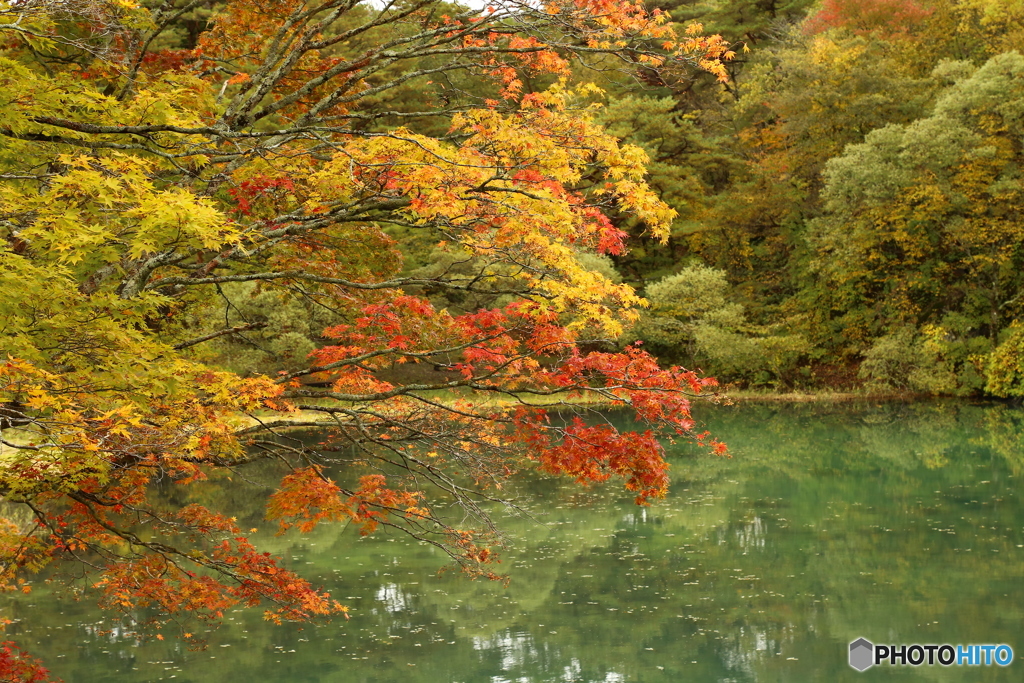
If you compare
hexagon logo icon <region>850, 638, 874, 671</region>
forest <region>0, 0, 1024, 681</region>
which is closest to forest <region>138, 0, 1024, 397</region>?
forest <region>0, 0, 1024, 681</region>

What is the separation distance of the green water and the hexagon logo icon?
89mm

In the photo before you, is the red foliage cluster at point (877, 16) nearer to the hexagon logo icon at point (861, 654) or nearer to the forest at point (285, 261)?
the forest at point (285, 261)

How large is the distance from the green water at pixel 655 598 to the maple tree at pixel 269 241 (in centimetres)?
169

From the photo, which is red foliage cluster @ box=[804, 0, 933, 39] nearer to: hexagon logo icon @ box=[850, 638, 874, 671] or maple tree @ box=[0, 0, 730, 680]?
hexagon logo icon @ box=[850, 638, 874, 671]

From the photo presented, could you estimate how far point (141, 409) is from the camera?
16.6 feet

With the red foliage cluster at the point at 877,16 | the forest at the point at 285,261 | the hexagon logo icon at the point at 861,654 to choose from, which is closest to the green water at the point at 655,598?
the hexagon logo icon at the point at 861,654

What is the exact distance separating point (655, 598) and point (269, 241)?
224 inches

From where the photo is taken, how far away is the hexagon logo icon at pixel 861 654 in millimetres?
7840

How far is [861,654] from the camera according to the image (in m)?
8.05

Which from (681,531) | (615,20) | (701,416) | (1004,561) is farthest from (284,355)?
(615,20)

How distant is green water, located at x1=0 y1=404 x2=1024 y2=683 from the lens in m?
8.20

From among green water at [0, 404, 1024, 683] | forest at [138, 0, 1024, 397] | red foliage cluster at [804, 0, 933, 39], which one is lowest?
green water at [0, 404, 1024, 683]

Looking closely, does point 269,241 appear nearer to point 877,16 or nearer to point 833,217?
point 833,217

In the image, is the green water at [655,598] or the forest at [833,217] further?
the forest at [833,217]
